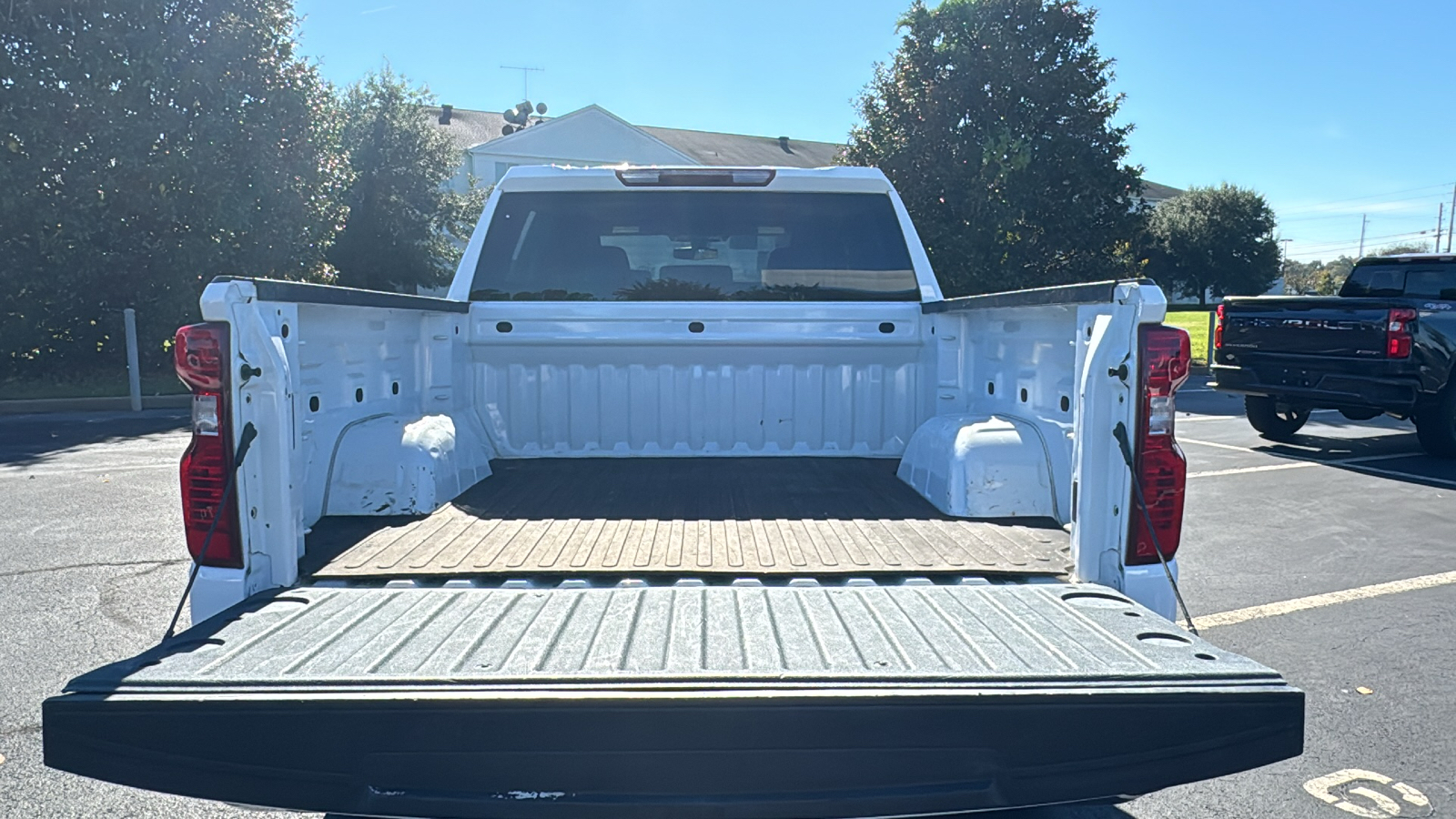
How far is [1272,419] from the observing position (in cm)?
1078

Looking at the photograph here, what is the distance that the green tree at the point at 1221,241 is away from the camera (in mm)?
41594

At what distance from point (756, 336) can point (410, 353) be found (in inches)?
57.2

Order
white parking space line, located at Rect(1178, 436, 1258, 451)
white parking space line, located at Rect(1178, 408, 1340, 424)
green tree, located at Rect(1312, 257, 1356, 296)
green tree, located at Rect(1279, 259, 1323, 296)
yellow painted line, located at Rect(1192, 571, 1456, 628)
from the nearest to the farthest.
Result: 1. yellow painted line, located at Rect(1192, 571, 1456, 628)
2. white parking space line, located at Rect(1178, 436, 1258, 451)
3. white parking space line, located at Rect(1178, 408, 1340, 424)
4. green tree, located at Rect(1312, 257, 1356, 296)
5. green tree, located at Rect(1279, 259, 1323, 296)

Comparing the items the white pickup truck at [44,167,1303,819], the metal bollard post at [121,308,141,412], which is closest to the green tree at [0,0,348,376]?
the metal bollard post at [121,308,141,412]

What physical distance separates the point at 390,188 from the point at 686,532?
25056mm

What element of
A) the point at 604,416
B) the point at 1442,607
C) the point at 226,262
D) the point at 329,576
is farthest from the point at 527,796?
the point at 226,262

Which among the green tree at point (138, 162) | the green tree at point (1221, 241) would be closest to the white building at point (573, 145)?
the green tree at point (1221, 241)

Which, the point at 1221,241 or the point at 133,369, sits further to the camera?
the point at 1221,241

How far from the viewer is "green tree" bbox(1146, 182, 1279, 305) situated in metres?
41.6

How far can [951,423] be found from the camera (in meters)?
3.51

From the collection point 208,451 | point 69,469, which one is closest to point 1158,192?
point 69,469

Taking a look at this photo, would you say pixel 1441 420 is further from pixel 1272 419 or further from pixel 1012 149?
pixel 1012 149

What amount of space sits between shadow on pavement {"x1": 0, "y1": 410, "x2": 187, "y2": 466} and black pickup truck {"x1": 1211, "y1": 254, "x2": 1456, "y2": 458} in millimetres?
12338

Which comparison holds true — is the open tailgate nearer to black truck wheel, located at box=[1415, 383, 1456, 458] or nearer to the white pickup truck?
the white pickup truck
